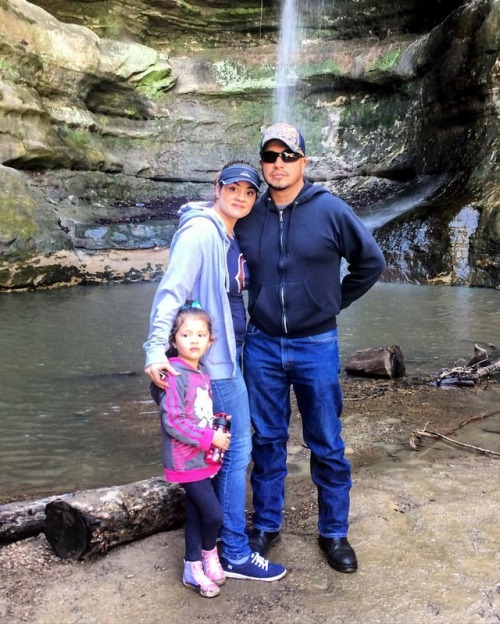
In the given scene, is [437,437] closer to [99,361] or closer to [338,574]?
[338,574]

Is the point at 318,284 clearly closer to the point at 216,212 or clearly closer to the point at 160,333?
the point at 216,212

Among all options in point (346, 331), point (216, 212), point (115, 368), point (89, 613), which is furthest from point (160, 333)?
point (346, 331)

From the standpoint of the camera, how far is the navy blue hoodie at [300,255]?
98.4 inches

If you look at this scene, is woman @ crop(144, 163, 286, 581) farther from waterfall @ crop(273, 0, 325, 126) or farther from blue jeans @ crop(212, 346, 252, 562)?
Answer: waterfall @ crop(273, 0, 325, 126)

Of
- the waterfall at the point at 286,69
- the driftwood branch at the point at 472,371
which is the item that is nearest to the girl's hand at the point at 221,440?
the driftwood branch at the point at 472,371

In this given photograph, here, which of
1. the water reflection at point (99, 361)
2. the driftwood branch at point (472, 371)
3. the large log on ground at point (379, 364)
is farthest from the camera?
the large log on ground at point (379, 364)

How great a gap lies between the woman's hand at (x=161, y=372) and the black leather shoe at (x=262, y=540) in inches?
35.0

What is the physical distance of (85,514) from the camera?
248cm

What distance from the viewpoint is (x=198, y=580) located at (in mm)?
2307

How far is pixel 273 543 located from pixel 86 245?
12075 mm

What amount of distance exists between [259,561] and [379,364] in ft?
12.0

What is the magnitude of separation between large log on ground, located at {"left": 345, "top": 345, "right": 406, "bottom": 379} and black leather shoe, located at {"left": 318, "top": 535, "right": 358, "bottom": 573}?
11.0ft

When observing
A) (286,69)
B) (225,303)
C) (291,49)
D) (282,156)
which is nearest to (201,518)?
(225,303)

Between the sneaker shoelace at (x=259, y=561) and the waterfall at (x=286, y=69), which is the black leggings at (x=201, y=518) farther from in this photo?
the waterfall at (x=286, y=69)
